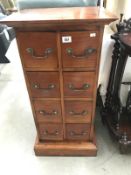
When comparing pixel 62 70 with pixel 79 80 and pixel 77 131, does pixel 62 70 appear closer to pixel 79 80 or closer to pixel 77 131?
pixel 79 80

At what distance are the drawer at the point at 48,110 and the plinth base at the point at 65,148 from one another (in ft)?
0.80

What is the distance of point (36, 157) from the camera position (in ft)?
4.52

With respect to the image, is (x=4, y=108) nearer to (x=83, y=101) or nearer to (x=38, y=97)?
(x=38, y=97)

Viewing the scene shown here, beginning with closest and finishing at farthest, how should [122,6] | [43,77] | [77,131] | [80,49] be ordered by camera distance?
1. [80,49]
2. [43,77]
3. [77,131]
4. [122,6]

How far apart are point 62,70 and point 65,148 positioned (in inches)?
26.3

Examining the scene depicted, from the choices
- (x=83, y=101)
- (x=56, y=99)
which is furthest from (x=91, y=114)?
(x=56, y=99)

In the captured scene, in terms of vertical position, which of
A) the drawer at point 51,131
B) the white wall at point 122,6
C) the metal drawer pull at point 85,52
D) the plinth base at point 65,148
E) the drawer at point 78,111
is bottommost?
the plinth base at point 65,148

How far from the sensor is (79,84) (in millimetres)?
1024

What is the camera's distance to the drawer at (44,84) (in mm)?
997

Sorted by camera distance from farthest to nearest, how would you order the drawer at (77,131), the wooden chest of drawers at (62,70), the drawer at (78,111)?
the drawer at (77,131) → the drawer at (78,111) → the wooden chest of drawers at (62,70)

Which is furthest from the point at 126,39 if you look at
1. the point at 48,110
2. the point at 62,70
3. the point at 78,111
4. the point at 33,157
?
the point at 33,157

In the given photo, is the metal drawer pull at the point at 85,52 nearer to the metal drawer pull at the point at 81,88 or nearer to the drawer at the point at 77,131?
the metal drawer pull at the point at 81,88

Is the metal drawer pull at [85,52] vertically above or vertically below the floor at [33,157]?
above

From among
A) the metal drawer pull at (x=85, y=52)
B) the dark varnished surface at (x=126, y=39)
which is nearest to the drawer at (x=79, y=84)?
the metal drawer pull at (x=85, y=52)
